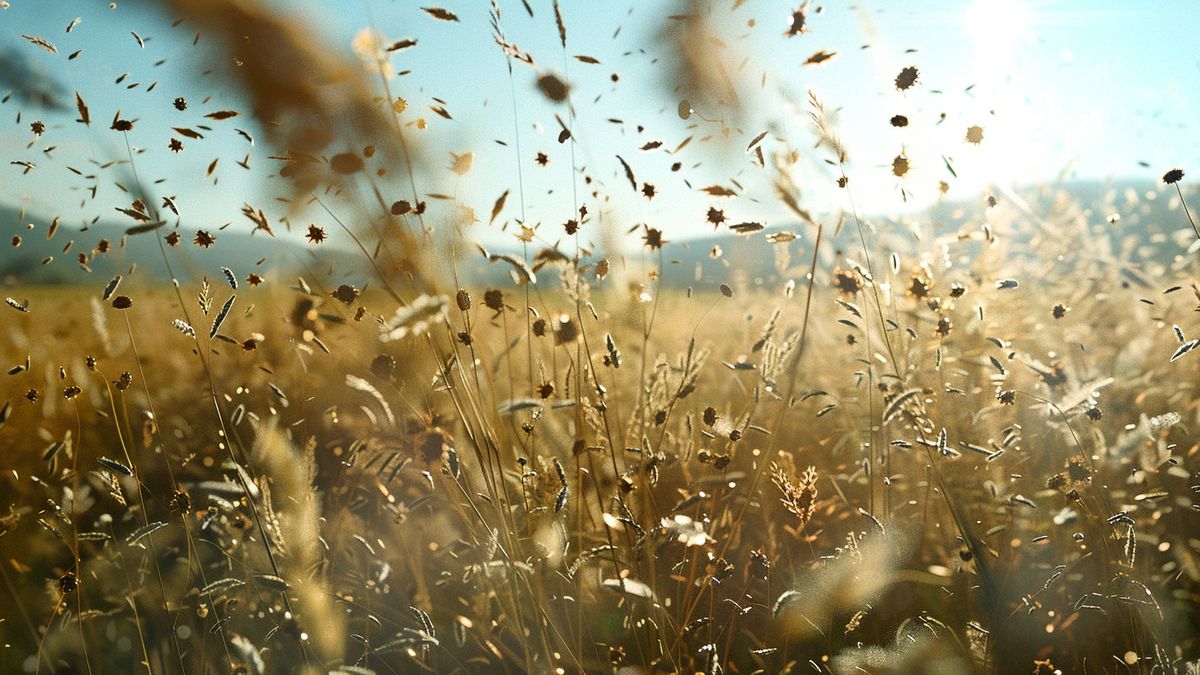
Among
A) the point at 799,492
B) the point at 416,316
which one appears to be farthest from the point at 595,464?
the point at 416,316

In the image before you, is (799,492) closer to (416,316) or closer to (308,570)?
(416,316)

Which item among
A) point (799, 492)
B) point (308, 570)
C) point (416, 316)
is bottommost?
point (308, 570)

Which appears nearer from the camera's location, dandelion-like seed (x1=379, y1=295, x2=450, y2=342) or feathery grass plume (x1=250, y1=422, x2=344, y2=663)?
dandelion-like seed (x1=379, y1=295, x2=450, y2=342)

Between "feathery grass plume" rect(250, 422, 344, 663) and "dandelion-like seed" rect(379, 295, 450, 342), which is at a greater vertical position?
"dandelion-like seed" rect(379, 295, 450, 342)

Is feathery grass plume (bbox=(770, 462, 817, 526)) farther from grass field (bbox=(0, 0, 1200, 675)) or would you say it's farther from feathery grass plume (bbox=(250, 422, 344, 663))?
feathery grass plume (bbox=(250, 422, 344, 663))

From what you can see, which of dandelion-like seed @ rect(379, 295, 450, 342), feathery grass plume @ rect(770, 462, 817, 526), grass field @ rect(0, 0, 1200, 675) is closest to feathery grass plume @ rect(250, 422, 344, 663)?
grass field @ rect(0, 0, 1200, 675)

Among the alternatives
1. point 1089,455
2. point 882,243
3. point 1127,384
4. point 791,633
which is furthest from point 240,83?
point 1127,384

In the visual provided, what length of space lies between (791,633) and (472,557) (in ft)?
2.25

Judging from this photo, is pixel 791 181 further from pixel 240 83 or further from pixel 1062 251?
pixel 240 83

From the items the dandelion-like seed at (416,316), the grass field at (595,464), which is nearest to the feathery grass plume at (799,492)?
the grass field at (595,464)

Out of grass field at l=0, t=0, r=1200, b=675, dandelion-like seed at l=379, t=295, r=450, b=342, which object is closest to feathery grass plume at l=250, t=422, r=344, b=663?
grass field at l=0, t=0, r=1200, b=675

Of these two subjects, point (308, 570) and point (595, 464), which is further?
point (595, 464)

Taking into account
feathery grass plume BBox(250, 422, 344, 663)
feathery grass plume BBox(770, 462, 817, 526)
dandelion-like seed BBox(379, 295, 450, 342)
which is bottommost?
feathery grass plume BBox(250, 422, 344, 663)

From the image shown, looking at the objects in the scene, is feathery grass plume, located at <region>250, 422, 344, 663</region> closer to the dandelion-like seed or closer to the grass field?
the grass field
